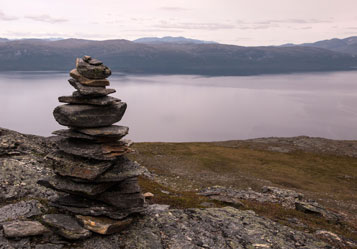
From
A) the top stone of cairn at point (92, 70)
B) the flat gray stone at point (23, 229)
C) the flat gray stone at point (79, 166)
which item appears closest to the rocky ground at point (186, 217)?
the flat gray stone at point (23, 229)

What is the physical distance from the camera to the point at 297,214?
30328 millimetres

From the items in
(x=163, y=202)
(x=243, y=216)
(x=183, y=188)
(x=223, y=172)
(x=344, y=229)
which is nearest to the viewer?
(x=243, y=216)

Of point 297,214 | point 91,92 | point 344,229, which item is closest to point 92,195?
point 91,92

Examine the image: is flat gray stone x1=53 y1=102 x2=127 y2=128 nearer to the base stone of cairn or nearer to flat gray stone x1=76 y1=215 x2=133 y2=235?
the base stone of cairn

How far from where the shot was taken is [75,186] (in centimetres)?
1861

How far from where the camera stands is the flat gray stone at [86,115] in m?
18.8

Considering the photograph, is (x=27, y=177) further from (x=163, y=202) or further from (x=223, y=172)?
(x=223, y=172)

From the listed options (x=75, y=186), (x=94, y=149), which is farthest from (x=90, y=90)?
Answer: (x=75, y=186)

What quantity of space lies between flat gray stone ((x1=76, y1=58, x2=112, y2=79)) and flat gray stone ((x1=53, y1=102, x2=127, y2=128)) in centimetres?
198

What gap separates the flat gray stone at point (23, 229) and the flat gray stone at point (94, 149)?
4.59 metres

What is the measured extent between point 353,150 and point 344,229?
72.6 metres

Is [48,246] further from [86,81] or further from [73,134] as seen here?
[86,81]

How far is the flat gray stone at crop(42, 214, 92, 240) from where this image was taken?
16656 millimetres

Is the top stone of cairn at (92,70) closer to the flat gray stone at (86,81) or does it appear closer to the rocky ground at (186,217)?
the flat gray stone at (86,81)
